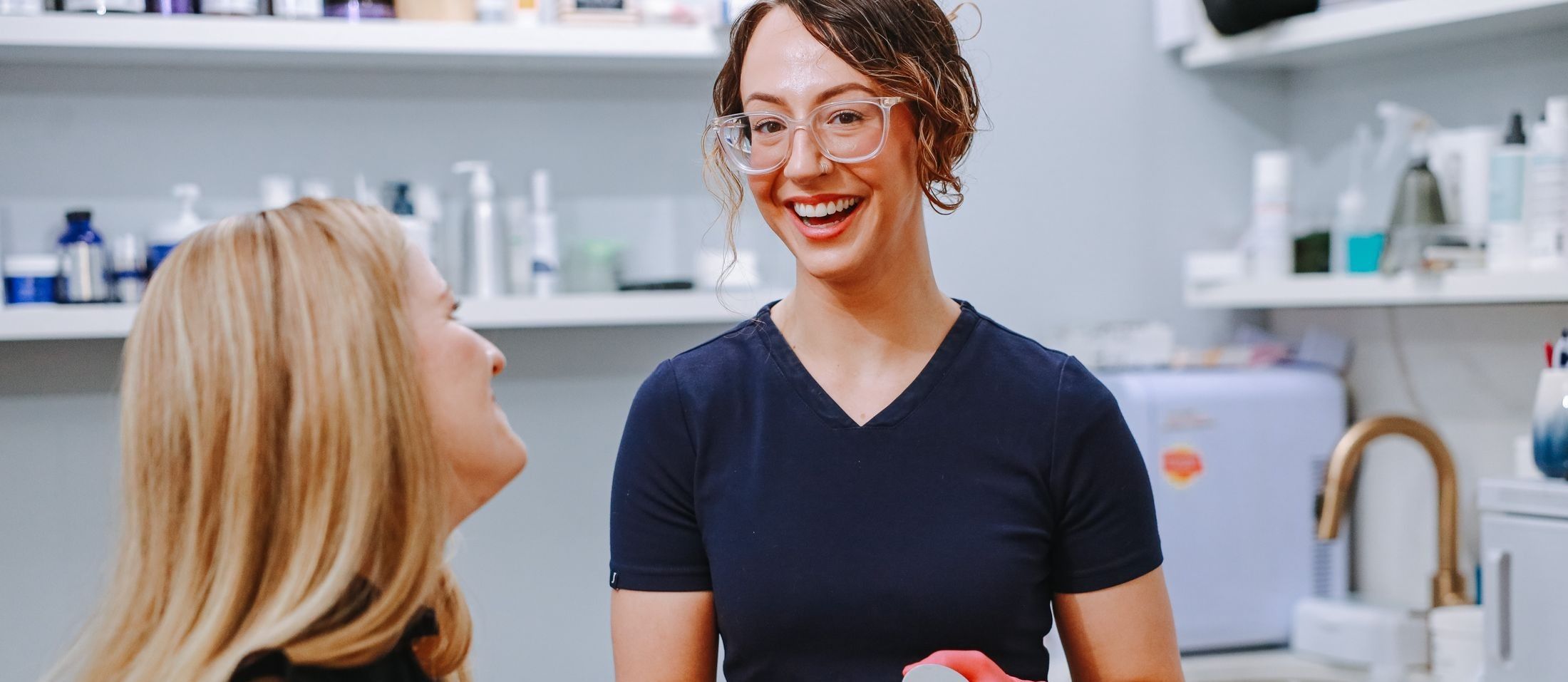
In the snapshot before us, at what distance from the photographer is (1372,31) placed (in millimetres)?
1770

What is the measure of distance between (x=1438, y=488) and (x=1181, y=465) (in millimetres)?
358

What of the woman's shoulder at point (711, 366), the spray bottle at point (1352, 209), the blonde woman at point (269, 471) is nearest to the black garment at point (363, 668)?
the blonde woman at point (269, 471)

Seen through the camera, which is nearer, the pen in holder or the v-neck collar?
the v-neck collar

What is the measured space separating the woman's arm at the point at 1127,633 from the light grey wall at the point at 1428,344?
1.06 meters

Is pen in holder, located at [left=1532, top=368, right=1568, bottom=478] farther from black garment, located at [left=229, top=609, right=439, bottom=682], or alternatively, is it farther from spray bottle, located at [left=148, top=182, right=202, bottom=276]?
spray bottle, located at [left=148, top=182, right=202, bottom=276]

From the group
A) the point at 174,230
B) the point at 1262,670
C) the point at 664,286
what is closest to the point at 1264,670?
the point at 1262,670

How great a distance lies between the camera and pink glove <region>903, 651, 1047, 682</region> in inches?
35.0

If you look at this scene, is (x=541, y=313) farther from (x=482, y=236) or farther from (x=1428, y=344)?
(x=1428, y=344)

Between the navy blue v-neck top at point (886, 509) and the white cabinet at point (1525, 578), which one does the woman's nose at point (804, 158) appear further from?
the white cabinet at point (1525, 578)

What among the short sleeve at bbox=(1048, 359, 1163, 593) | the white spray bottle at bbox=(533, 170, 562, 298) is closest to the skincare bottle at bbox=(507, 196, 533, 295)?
the white spray bottle at bbox=(533, 170, 562, 298)

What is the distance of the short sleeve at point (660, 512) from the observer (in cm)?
103

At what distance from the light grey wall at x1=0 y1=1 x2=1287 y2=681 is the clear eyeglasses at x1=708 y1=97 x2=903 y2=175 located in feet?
2.22

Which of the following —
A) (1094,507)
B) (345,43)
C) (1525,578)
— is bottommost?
(1525,578)

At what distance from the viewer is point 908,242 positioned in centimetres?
104
